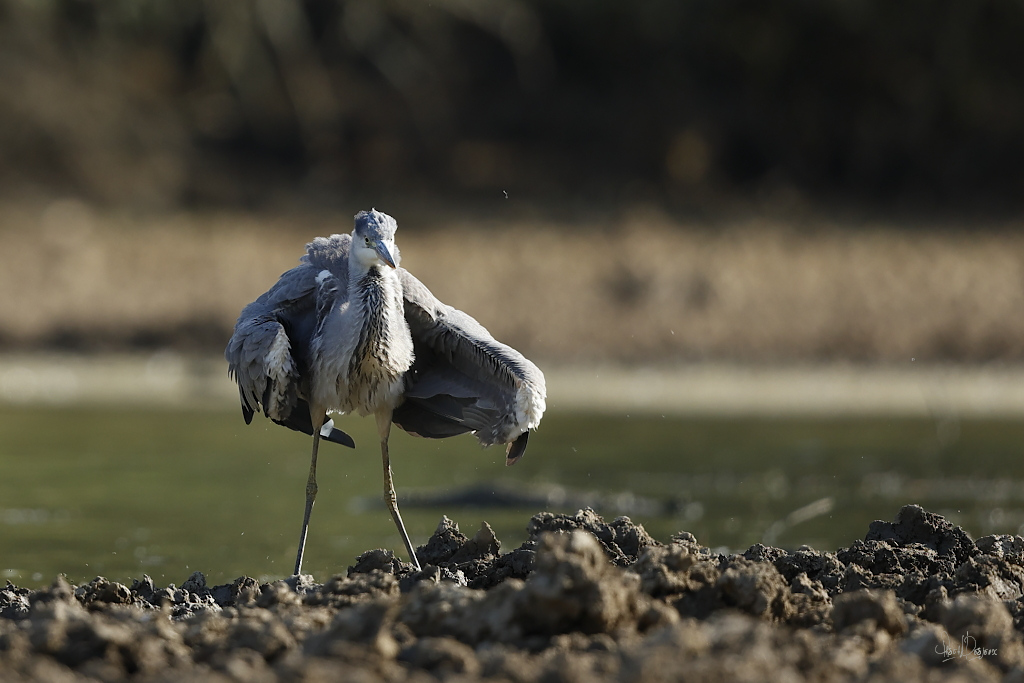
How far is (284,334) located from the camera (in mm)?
6258

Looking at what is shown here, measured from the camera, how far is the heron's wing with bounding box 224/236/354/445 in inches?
246

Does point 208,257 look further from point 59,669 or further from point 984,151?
point 59,669

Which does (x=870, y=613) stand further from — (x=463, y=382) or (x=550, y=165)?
(x=550, y=165)

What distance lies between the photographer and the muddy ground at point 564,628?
3965 millimetres

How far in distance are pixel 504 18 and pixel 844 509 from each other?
16.3 m

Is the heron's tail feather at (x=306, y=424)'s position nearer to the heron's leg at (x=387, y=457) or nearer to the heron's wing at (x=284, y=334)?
the heron's wing at (x=284, y=334)

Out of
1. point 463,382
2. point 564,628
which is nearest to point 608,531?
point 463,382

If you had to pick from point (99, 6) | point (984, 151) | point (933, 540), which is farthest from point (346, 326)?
point (984, 151)

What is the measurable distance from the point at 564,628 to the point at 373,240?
2414 mm

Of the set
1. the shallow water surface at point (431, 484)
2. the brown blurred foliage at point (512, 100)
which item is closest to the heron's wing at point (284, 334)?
the shallow water surface at point (431, 484)

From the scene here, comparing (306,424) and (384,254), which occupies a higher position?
(384,254)

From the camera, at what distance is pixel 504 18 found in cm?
2430
